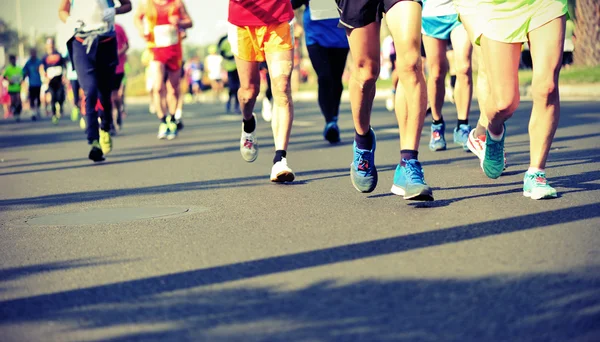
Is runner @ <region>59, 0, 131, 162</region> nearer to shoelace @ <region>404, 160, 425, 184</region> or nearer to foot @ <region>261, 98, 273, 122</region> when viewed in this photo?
shoelace @ <region>404, 160, 425, 184</region>

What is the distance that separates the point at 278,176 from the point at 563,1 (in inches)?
106

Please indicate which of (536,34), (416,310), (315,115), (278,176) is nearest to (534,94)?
(536,34)

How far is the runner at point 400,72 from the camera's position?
19.8 feet

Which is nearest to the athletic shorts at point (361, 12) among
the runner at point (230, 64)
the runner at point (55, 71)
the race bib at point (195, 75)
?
the runner at point (230, 64)

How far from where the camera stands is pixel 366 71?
6449 mm

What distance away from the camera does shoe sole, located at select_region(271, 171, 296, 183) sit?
799 centimetres

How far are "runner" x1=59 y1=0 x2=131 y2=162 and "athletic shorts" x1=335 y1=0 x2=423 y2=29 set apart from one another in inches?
183

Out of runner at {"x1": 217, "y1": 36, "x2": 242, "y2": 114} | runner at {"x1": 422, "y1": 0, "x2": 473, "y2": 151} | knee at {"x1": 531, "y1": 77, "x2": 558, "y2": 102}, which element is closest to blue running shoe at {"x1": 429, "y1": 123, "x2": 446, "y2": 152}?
runner at {"x1": 422, "y1": 0, "x2": 473, "y2": 151}

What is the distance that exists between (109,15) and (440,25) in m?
3.28

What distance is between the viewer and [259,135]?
1509 centimetres

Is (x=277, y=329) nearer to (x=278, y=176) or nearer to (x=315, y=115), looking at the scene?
(x=278, y=176)

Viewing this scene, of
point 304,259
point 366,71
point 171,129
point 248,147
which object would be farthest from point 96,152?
point 304,259

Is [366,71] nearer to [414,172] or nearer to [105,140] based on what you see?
[414,172]

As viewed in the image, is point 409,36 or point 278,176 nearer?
point 409,36
